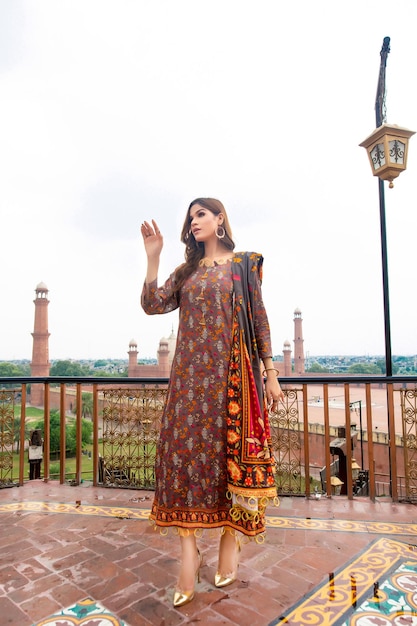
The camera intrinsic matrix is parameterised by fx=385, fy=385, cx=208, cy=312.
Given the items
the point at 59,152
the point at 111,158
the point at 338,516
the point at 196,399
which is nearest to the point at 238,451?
the point at 196,399

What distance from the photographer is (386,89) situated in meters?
3.30

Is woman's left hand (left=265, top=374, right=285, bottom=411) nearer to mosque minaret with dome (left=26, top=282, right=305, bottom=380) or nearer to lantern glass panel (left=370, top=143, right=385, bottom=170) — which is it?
lantern glass panel (left=370, top=143, right=385, bottom=170)

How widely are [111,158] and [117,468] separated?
6407 mm

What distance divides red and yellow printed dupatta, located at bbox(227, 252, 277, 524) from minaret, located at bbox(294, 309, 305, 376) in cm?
4457

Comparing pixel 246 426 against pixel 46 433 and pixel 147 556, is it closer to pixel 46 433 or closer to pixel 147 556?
pixel 147 556

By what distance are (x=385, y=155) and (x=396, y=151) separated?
4.2 inches

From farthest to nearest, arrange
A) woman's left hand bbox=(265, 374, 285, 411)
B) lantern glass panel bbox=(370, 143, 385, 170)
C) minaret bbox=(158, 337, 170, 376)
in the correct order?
minaret bbox=(158, 337, 170, 376) < lantern glass panel bbox=(370, 143, 385, 170) < woman's left hand bbox=(265, 374, 285, 411)

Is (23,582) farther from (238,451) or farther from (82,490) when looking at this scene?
(82,490)

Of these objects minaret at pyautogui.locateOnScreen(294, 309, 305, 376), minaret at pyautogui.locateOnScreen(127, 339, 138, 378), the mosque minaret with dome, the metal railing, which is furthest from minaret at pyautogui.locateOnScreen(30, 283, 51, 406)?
the metal railing

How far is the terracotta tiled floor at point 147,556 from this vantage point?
152 cm

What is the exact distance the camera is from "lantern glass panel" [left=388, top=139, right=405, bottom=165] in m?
2.97

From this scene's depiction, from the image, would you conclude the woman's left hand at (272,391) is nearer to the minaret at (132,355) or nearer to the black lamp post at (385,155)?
the black lamp post at (385,155)

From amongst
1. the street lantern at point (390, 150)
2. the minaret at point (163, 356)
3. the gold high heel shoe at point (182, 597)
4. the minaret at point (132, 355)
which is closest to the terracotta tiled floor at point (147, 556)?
the gold high heel shoe at point (182, 597)

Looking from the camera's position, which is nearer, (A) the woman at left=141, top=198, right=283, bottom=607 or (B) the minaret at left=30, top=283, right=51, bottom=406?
(A) the woman at left=141, top=198, right=283, bottom=607
